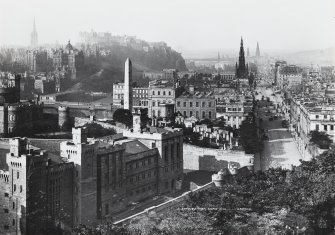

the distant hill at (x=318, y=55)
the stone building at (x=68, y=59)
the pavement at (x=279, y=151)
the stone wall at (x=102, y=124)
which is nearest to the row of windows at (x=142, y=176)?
the pavement at (x=279, y=151)

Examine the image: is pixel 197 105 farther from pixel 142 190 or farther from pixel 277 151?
pixel 142 190

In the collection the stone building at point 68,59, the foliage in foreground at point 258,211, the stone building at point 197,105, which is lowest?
the foliage in foreground at point 258,211

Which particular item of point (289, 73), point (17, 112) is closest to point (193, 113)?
point (17, 112)

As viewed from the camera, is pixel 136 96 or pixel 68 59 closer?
pixel 136 96

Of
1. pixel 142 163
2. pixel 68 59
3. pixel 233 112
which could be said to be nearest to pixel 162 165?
pixel 142 163

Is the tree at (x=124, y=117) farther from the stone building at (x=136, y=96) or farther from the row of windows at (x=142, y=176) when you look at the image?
the row of windows at (x=142, y=176)

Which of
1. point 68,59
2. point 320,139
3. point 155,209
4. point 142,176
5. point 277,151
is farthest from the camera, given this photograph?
point 68,59
